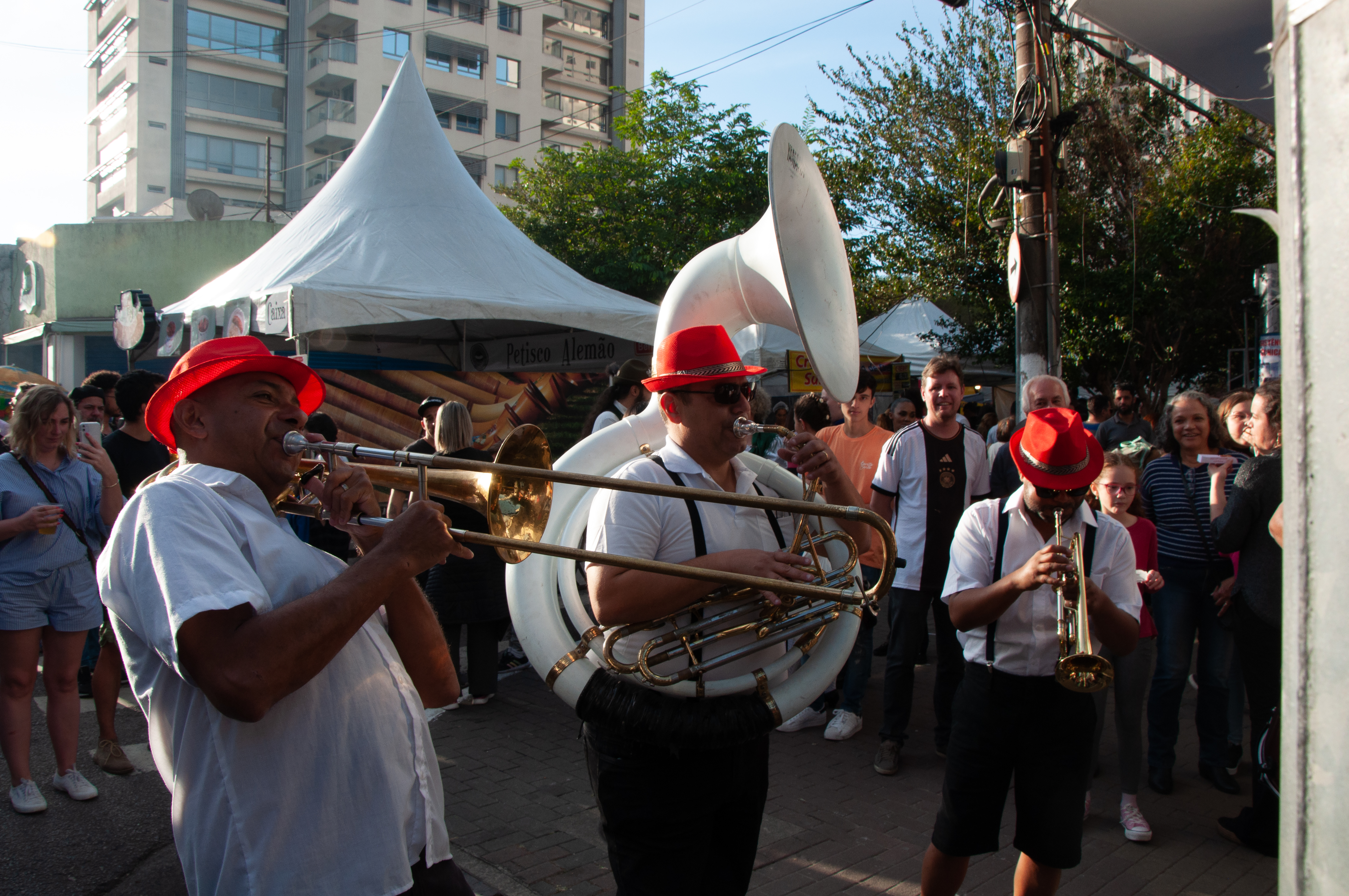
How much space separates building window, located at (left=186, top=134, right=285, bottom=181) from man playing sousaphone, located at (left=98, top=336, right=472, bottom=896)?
46.0m

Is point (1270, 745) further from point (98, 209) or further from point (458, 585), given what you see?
point (98, 209)

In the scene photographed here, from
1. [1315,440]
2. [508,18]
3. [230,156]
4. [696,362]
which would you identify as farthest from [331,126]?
[1315,440]

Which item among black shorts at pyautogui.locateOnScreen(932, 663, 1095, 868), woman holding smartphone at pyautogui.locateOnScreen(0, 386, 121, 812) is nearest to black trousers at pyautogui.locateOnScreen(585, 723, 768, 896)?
black shorts at pyautogui.locateOnScreen(932, 663, 1095, 868)

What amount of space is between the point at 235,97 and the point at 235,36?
2679 millimetres

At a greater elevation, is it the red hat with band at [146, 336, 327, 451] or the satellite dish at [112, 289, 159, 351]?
the satellite dish at [112, 289, 159, 351]

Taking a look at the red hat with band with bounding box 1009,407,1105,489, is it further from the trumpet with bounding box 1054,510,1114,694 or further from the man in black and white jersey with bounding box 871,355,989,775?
the man in black and white jersey with bounding box 871,355,989,775

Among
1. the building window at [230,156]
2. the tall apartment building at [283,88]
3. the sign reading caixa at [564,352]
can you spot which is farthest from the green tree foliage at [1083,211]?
the building window at [230,156]

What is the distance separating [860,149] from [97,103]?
148 ft

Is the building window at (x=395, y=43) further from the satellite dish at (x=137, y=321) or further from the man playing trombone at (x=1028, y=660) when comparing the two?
the man playing trombone at (x=1028, y=660)

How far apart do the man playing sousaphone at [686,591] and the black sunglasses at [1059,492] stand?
1.86 feet

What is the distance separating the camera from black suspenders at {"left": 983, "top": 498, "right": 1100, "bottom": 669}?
2668 millimetres

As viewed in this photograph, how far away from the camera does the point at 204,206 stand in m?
20.0

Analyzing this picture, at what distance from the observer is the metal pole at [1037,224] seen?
7.51 metres

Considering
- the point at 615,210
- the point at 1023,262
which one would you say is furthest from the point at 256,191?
the point at 1023,262
